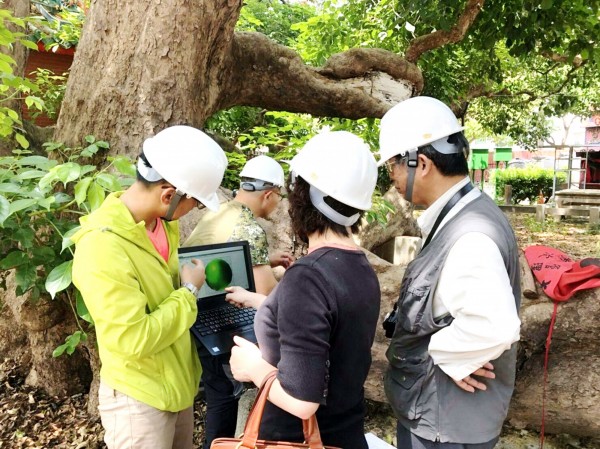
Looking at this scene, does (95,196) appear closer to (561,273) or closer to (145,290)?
(145,290)

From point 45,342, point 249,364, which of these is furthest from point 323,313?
point 45,342

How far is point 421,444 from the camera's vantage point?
1.70m

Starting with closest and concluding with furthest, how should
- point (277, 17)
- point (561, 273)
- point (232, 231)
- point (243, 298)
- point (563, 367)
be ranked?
point (243, 298), point (232, 231), point (561, 273), point (563, 367), point (277, 17)

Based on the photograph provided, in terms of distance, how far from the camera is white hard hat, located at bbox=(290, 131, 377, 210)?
1.45 m

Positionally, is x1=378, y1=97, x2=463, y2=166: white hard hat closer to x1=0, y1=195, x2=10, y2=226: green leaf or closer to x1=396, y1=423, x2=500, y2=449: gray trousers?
x1=396, y1=423, x2=500, y2=449: gray trousers

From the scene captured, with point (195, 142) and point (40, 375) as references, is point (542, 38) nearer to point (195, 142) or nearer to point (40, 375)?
point (195, 142)

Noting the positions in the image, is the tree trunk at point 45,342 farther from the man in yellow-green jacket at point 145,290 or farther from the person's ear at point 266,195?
the man in yellow-green jacket at point 145,290

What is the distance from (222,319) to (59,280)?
67 centimetres

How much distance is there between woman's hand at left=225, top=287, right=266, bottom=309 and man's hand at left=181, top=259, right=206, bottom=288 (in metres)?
0.15

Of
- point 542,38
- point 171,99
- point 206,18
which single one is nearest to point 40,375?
point 171,99

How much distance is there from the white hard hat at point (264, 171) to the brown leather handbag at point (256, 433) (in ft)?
4.64

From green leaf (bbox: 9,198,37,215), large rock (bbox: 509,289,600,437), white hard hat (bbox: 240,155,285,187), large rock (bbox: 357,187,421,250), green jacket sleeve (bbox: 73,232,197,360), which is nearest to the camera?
green jacket sleeve (bbox: 73,232,197,360)

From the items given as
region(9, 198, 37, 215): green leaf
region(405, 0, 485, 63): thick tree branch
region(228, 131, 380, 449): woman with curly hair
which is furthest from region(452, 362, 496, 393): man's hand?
region(405, 0, 485, 63): thick tree branch

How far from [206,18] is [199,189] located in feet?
6.56
